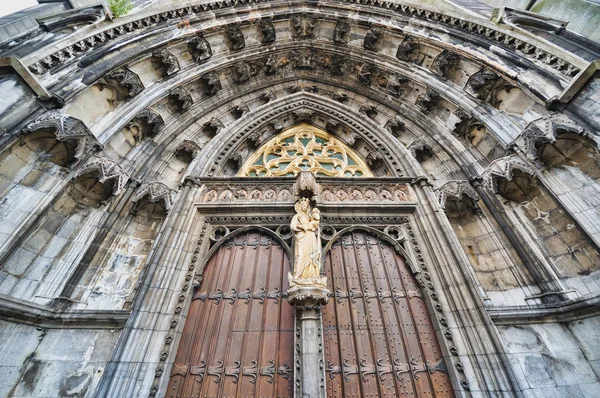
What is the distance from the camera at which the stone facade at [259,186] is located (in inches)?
138

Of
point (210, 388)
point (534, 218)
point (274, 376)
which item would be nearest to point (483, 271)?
point (534, 218)

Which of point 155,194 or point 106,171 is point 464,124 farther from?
point 106,171

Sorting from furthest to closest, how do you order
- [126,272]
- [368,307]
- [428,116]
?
[428,116], [126,272], [368,307]

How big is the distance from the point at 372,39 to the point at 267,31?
3.23 meters

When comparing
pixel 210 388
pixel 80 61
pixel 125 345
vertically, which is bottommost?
pixel 210 388

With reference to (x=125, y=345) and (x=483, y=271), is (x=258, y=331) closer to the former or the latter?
(x=125, y=345)

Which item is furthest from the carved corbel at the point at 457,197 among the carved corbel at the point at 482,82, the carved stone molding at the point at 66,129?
the carved stone molding at the point at 66,129

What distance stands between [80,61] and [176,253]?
4162 mm

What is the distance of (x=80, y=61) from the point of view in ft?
15.9

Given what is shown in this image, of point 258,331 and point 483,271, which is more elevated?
point 483,271

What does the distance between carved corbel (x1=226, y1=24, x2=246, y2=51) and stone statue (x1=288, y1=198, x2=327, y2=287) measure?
5.67 meters

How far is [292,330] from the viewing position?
393 cm

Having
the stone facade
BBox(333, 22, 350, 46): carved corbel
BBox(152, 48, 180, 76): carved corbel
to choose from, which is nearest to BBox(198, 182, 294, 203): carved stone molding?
the stone facade

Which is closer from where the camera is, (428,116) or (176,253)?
(176,253)
